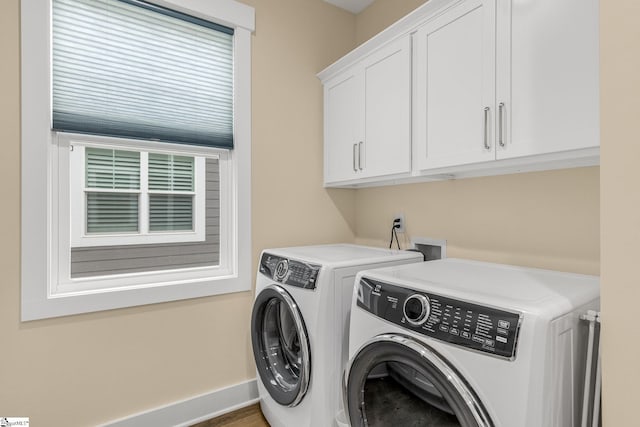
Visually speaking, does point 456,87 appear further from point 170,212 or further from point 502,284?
point 170,212

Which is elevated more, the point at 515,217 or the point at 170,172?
the point at 170,172

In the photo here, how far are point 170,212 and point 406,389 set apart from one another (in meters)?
1.62

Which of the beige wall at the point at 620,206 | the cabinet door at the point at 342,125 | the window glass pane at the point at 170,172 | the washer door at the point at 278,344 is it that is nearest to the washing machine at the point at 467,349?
the beige wall at the point at 620,206

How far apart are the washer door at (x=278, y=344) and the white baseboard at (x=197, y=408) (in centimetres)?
33

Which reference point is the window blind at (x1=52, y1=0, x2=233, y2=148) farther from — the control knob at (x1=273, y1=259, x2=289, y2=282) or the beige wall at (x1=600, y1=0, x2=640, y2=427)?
the beige wall at (x1=600, y1=0, x2=640, y2=427)

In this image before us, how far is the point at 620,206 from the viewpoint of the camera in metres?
0.75

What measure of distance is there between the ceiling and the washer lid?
6.61ft

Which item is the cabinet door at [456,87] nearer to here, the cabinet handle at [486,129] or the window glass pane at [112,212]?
the cabinet handle at [486,129]

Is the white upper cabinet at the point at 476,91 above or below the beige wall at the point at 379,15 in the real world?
below

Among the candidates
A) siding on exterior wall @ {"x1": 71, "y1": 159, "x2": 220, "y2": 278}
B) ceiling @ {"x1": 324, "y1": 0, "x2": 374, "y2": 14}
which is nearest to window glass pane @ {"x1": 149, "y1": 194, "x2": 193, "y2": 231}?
siding on exterior wall @ {"x1": 71, "y1": 159, "x2": 220, "y2": 278}

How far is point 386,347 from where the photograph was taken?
3.54 feet

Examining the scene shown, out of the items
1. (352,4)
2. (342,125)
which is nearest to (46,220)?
(342,125)

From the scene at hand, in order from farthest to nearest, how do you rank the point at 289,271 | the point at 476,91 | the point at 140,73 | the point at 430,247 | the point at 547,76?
the point at 430,247 < the point at 140,73 < the point at 289,271 < the point at 476,91 < the point at 547,76

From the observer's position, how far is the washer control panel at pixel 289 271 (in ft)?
5.00
